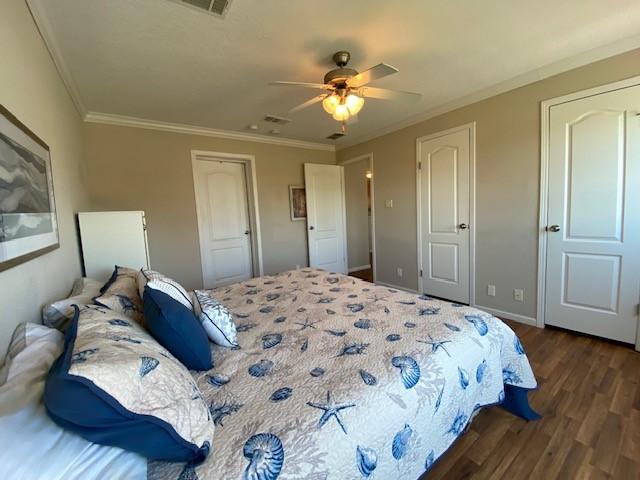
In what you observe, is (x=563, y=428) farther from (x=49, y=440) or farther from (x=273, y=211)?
(x=273, y=211)

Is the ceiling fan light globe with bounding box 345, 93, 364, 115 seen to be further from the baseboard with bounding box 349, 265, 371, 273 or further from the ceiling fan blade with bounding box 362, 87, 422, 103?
the baseboard with bounding box 349, 265, 371, 273

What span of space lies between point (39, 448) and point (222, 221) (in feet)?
11.9

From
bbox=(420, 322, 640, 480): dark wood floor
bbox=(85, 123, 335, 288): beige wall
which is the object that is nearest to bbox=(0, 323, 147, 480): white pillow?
bbox=(420, 322, 640, 480): dark wood floor

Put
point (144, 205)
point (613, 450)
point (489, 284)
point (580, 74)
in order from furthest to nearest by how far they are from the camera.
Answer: point (144, 205) → point (489, 284) → point (580, 74) → point (613, 450)

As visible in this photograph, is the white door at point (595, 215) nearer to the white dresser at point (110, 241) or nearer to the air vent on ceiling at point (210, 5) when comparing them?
the air vent on ceiling at point (210, 5)

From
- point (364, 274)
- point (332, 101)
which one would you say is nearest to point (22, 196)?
point (332, 101)

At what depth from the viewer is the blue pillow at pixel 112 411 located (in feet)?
1.99

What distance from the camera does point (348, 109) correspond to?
2.00 m

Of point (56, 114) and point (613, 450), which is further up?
point (56, 114)

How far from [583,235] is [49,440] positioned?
3385mm

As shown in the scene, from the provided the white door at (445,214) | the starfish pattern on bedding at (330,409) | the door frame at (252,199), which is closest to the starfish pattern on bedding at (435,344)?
the starfish pattern on bedding at (330,409)

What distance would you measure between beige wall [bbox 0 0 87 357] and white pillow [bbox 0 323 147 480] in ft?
1.26

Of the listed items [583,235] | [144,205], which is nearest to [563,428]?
[583,235]

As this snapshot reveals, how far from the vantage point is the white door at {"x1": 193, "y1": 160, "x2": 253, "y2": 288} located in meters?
3.80
